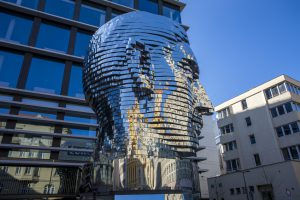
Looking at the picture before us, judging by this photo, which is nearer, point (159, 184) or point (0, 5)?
point (159, 184)

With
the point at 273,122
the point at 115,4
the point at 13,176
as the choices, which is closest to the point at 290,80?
the point at 273,122

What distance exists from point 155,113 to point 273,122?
2943 centimetres

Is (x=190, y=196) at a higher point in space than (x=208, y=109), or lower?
lower

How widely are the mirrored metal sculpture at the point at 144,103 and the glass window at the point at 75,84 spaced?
51.6 feet

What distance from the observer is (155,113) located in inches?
137

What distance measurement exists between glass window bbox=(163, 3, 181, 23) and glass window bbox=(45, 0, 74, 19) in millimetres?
9616

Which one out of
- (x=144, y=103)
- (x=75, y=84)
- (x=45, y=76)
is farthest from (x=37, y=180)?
(x=144, y=103)

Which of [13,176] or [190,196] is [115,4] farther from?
[190,196]

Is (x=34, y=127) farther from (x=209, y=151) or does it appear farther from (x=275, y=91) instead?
(x=209, y=151)

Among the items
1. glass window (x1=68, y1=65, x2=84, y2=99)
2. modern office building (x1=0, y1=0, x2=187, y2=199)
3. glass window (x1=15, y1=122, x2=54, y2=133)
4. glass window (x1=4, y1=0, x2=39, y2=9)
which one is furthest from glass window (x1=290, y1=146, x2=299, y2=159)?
glass window (x1=4, y1=0, x2=39, y2=9)

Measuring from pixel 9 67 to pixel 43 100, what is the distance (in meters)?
3.47

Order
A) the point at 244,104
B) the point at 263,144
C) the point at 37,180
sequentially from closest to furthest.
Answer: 1. the point at 37,180
2. the point at 263,144
3. the point at 244,104

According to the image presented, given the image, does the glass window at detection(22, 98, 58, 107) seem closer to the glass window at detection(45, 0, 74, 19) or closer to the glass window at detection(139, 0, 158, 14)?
the glass window at detection(45, 0, 74, 19)

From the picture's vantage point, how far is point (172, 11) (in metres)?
27.5
